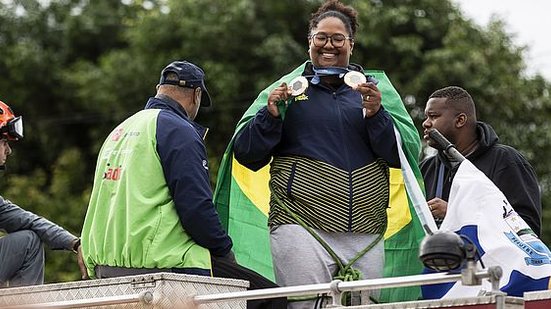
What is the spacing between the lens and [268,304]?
6539mm

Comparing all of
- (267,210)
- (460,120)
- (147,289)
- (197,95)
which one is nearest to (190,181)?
(197,95)

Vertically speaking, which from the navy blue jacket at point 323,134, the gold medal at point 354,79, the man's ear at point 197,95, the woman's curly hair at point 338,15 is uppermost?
the woman's curly hair at point 338,15

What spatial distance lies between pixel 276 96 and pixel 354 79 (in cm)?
45

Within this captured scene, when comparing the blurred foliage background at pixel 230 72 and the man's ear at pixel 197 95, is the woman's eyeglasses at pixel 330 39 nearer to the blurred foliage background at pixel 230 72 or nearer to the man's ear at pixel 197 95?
the man's ear at pixel 197 95

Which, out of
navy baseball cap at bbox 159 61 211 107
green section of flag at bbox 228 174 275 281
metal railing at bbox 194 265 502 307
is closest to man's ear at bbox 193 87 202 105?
navy baseball cap at bbox 159 61 211 107

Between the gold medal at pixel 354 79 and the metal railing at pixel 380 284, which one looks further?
the gold medal at pixel 354 79

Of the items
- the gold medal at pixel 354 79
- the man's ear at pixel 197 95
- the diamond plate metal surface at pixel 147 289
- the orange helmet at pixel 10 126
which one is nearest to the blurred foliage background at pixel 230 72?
the orange helmet at pixel 10 126

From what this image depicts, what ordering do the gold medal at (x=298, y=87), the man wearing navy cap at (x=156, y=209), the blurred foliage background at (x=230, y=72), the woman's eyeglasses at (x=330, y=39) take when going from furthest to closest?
the blurred foliage background at (x=230, y=72) < the woman's eyeglasses at (x=330, y=39) < the gold medal at (x=298, y=87) < the man wearing navy cap at (x=156, y=209)

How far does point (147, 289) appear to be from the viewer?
5.74 m

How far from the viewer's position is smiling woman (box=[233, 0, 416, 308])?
23.3ft

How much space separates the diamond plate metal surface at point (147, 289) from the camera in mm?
5699

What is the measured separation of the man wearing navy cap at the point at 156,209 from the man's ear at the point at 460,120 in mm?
1739

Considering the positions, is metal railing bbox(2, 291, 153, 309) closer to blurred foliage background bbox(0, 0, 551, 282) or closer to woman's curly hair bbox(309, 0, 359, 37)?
woman's curly hair bbox(309, 0, 359, 37)

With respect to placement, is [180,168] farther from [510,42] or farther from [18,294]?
[510,42]
